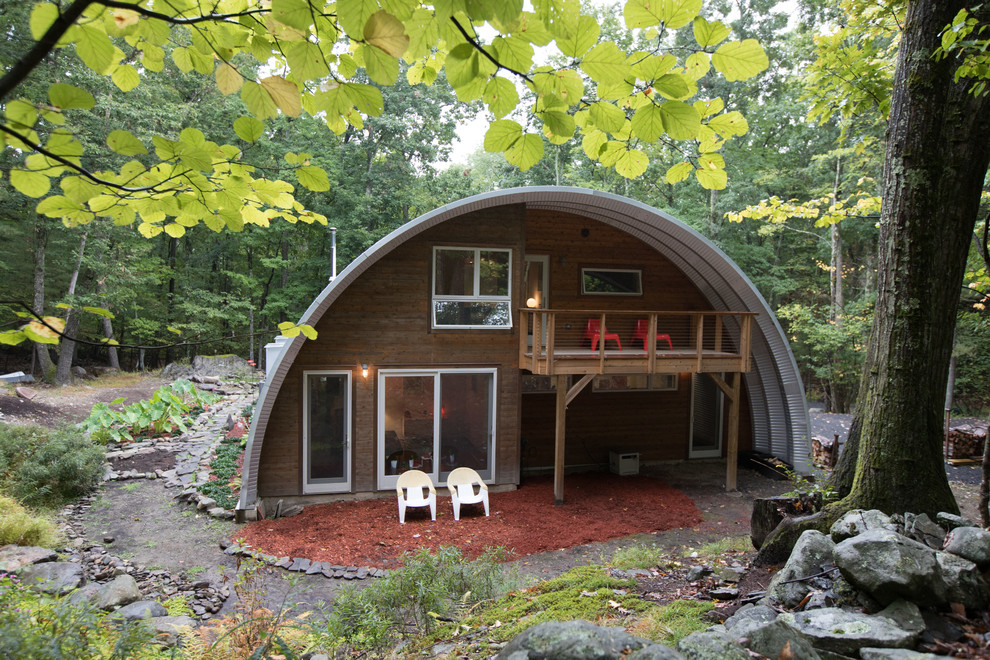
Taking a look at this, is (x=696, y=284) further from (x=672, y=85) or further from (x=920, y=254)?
(x=672, y=85)

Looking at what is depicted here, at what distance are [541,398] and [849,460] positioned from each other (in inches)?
252

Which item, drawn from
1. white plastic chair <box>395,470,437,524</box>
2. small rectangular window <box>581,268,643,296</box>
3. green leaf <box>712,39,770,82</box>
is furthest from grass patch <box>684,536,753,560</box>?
small rectangular window <box>581,268,643,296</box>

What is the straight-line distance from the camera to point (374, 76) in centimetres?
147

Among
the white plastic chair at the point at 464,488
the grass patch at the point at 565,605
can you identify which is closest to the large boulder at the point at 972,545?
the grass patch at the point at 565,605

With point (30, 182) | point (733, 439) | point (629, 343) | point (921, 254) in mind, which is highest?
point (921, 254)

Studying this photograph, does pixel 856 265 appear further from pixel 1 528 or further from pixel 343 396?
pixel 1 528

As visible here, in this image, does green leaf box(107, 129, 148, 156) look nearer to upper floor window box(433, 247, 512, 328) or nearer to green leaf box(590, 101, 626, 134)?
green leaf box(590, 101, 626, 134)

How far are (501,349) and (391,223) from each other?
42.2 ft

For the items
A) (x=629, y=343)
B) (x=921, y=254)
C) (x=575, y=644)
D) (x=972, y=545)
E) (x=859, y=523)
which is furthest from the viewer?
(x=629, y=343)

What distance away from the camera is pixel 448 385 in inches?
351

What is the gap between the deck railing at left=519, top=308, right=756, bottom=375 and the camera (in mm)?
8344

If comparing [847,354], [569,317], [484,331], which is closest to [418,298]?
[484,331]

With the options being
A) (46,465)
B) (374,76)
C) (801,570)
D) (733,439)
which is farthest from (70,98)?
(733,439)

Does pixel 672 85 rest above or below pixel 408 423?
above
